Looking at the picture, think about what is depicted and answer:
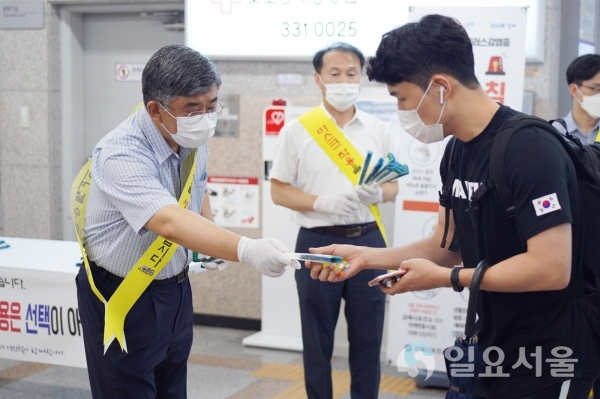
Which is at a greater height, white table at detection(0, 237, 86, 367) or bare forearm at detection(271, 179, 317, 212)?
bare forearm at detection(271, 179, 317, 212)

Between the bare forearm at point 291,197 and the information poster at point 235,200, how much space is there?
Result: 146 cm

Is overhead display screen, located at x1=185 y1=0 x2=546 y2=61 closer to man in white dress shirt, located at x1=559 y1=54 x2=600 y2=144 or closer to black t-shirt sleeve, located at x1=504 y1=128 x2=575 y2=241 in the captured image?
man in white dress shirt, located at x1=559 y1=54 x2=600 y2=144

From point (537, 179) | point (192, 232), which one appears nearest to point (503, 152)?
point (537, 179)

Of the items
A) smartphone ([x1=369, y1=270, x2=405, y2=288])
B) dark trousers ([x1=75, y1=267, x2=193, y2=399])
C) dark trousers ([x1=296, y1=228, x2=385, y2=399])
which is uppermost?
smartphone ([x1=369, y1=270, x2=405, y2=288])

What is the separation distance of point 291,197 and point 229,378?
135cm

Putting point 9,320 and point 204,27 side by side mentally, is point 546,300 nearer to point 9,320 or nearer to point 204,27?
point 9,320

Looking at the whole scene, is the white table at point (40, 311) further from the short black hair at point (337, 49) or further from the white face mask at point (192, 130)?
the short black hair at point (337, 49)

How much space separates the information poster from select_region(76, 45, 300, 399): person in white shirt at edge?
2864mm

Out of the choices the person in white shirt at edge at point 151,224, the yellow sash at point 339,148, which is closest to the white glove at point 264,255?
the person in white shirt at edge at point 151,224

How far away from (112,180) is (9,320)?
6.51ft

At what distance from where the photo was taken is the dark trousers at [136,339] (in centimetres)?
225

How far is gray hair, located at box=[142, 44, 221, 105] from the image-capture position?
2178 mm

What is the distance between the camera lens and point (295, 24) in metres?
4.99

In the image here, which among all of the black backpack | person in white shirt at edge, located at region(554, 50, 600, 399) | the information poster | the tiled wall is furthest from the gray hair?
the information poster
